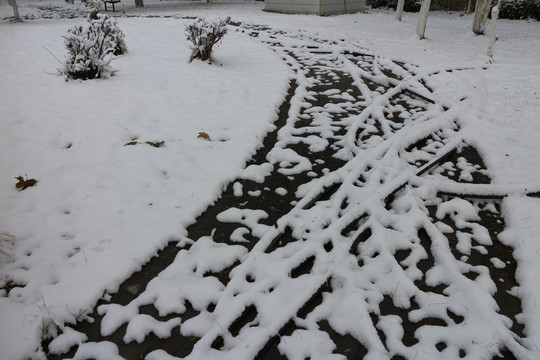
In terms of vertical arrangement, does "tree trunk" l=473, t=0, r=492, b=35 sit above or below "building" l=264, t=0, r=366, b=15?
below

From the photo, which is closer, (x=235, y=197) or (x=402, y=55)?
(x=235, y=197)

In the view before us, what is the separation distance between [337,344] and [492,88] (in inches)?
277

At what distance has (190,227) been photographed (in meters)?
3.46

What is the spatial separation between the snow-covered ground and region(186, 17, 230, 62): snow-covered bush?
0.46 meters

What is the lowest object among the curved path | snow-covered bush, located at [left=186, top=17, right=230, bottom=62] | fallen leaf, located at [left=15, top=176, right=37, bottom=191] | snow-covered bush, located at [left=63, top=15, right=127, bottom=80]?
the curved path

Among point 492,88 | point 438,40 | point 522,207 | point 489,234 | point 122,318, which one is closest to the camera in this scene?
point 122,318

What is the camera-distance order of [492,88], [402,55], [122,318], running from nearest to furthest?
1. [122,318]
2. [492,88]
3. [402,55]

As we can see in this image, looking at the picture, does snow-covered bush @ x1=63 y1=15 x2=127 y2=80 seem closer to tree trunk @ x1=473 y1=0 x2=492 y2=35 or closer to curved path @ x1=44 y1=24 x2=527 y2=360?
curved path @ x1=44 y1=24 x2=527 y2=360

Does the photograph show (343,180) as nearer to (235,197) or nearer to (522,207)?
(235,197)

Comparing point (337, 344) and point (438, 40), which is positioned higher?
point (438, 40)

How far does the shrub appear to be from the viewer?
17750 mm

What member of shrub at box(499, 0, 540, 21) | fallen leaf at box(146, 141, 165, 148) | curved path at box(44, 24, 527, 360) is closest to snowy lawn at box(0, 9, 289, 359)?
fallen leaf at box(146, 141, 165, 148)

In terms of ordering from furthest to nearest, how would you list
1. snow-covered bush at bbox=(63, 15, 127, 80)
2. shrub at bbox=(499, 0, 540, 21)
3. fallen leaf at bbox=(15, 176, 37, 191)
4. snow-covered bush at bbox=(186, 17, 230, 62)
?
shrub at bbox=(499, 0, 540, 21) < snow-covered bush at bbox=(186, 17, 230, 62) < snow-covered bush at bbox=(63, 15, 127, 80) < fallen leaf at bbox=(15, 176, 37, 191)

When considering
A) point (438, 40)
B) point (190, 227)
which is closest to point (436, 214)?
point (190, 227)
